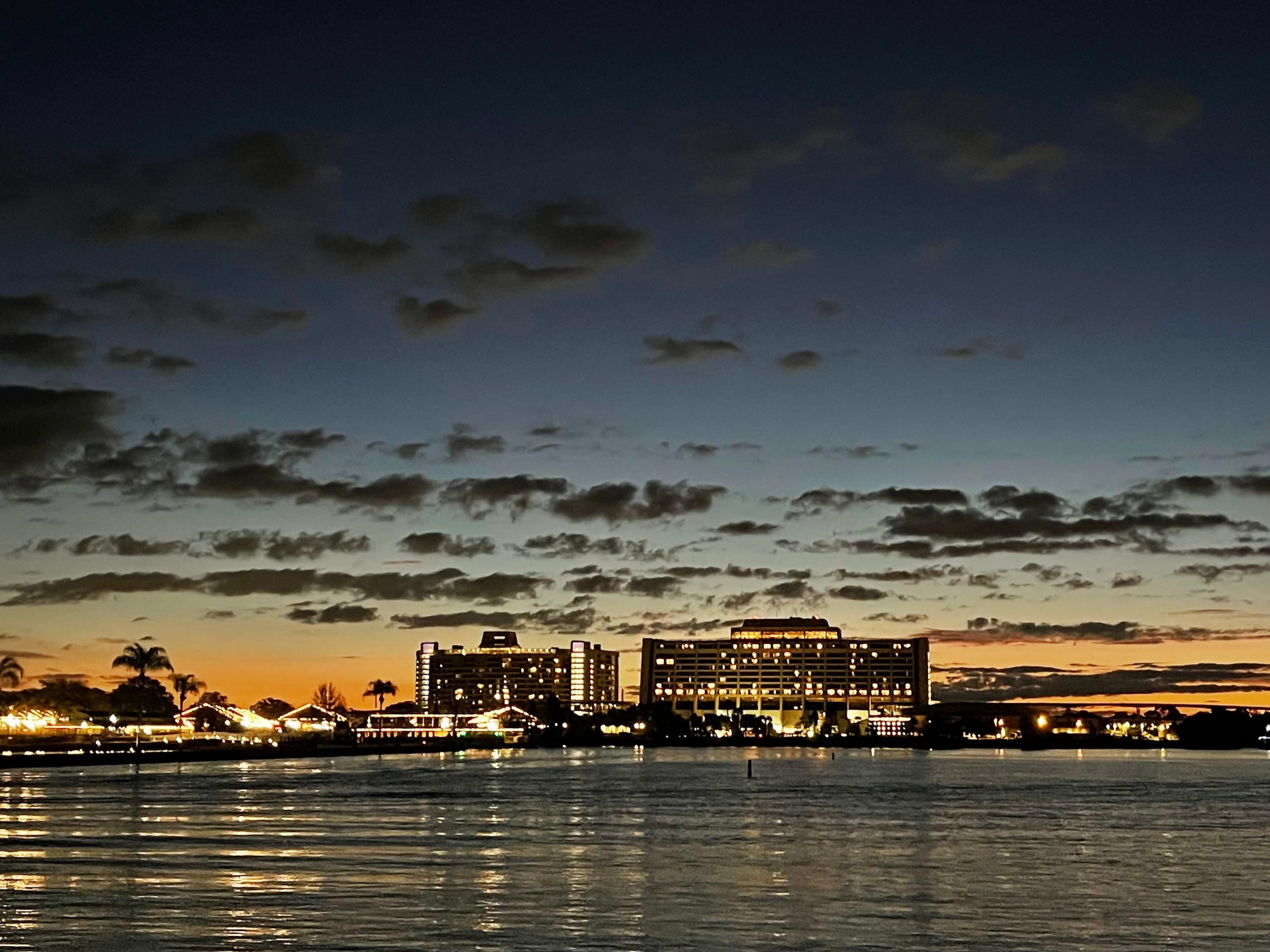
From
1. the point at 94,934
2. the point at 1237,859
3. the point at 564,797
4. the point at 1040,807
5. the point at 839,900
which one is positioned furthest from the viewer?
the point at 564,797

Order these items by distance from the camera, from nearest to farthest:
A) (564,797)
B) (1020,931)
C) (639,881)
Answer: (1020,931) → (639,881) → (564,797)

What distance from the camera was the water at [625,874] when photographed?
3803 cm

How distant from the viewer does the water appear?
38031 mm

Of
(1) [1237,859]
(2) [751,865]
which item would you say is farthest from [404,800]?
(1) [1237,859]

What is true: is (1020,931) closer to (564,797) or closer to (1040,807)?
(1040,807)

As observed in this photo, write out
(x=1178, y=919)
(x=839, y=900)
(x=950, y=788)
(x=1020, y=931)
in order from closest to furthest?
(x=1020, y=931)
(x=1178, y=919)
(x=839, y=900)
(x=950, y=788)

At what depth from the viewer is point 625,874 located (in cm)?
5362

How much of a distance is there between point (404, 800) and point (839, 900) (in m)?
64.4

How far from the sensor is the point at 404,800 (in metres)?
106

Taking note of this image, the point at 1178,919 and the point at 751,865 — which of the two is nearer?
the point at 1178,919

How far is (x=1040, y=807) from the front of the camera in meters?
103

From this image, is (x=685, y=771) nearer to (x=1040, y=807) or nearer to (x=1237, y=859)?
(x=1040, y=807)

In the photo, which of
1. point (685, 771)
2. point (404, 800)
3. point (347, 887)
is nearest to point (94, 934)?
point (347, 887)

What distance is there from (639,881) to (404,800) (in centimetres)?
5774
